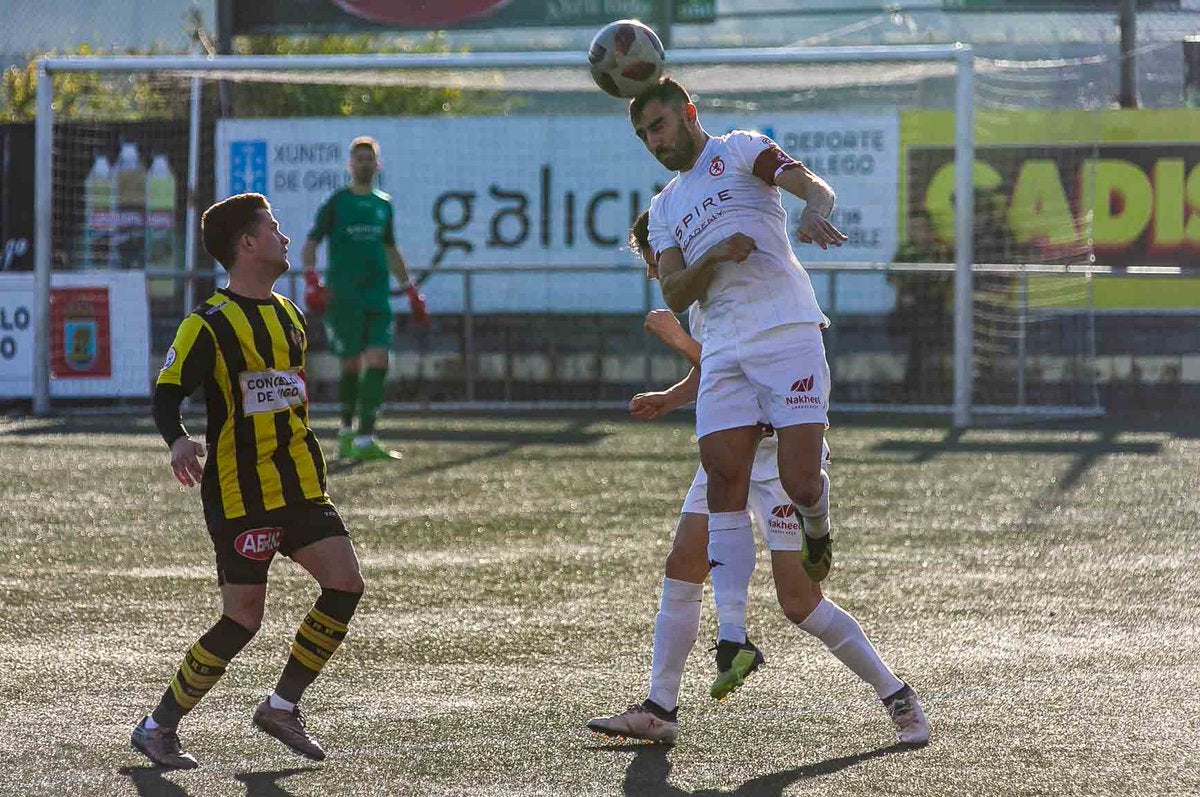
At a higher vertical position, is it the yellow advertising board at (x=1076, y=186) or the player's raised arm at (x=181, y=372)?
the yellow advertising board at (x=1076, y=186)

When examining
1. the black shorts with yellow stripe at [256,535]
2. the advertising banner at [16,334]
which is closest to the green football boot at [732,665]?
the black shorts with yellow stripe at [256,535]

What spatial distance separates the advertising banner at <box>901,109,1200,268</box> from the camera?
1834 centimetres

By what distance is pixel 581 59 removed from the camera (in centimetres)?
1627

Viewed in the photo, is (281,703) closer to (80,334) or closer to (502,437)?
(502,437)

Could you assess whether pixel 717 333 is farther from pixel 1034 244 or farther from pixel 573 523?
pixel 1034 244

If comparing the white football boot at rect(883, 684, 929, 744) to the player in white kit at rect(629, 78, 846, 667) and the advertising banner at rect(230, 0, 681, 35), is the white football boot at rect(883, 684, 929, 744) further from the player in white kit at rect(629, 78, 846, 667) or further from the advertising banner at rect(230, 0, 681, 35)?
the advertising banner at rect(230, 0, 681, 35)

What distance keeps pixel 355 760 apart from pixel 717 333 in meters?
1.52

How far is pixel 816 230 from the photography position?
4973mm

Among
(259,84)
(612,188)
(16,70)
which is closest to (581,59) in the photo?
(612,188)

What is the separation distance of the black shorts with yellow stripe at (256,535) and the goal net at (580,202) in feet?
36.0

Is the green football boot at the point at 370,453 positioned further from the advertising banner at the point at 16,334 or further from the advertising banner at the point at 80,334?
the advertising banner at the point at 16,334

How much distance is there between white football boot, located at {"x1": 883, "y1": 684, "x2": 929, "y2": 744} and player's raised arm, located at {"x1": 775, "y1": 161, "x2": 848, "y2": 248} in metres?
1.24

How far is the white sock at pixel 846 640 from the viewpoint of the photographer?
17.5 ft

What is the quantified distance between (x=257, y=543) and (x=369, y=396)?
7750 mm
